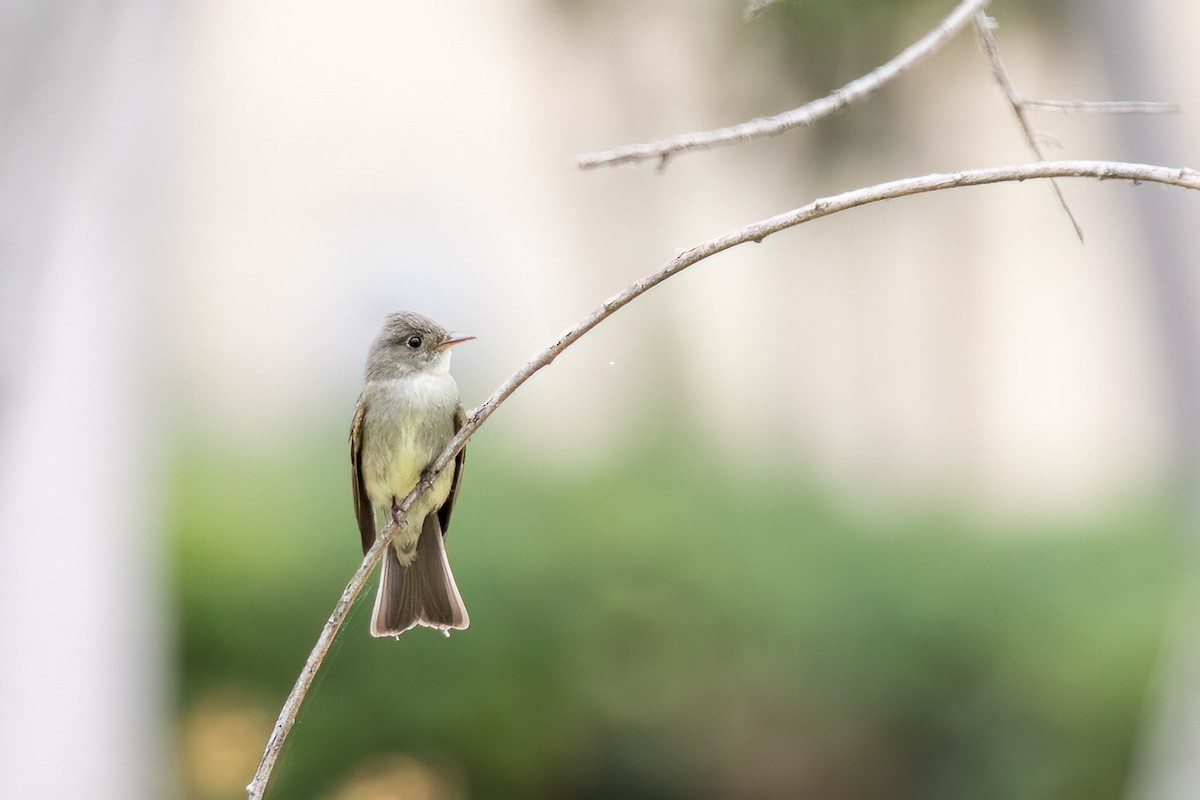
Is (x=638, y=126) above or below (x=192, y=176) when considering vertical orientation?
above

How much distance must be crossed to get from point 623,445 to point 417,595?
3.94 meters

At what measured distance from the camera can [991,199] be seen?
8203mm

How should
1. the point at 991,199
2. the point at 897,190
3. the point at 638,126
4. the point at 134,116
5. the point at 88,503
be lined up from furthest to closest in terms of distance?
the point at 991,199, the point at 638,126, the point at 88,503, the point at 134,116, the point at 897,190

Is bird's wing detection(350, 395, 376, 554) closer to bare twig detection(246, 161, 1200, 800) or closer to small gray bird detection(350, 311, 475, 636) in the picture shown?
small gray bird detection(350, 311, 475, 636)

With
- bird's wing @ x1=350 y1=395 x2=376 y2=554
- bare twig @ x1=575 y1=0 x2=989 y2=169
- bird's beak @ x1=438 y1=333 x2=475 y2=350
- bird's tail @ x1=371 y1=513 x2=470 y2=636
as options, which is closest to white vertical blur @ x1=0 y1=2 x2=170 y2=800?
bird's wing @ x1=350 y1=395 x2=376 y2=554

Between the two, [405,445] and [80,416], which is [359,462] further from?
[80,416]

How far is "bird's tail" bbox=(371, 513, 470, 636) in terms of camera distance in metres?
1.76

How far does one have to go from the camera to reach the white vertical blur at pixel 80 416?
2.67 meters

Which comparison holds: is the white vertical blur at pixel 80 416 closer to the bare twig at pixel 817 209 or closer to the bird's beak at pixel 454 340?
the bird's beak at pixel 454 340

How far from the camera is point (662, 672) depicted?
425cm

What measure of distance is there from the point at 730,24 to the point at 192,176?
3242mm

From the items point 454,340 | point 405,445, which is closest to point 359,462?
point 405,445

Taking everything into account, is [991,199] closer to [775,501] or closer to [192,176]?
[775,501]

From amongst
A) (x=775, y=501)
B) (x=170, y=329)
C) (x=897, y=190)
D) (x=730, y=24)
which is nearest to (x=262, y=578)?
(x=170, y=329)
